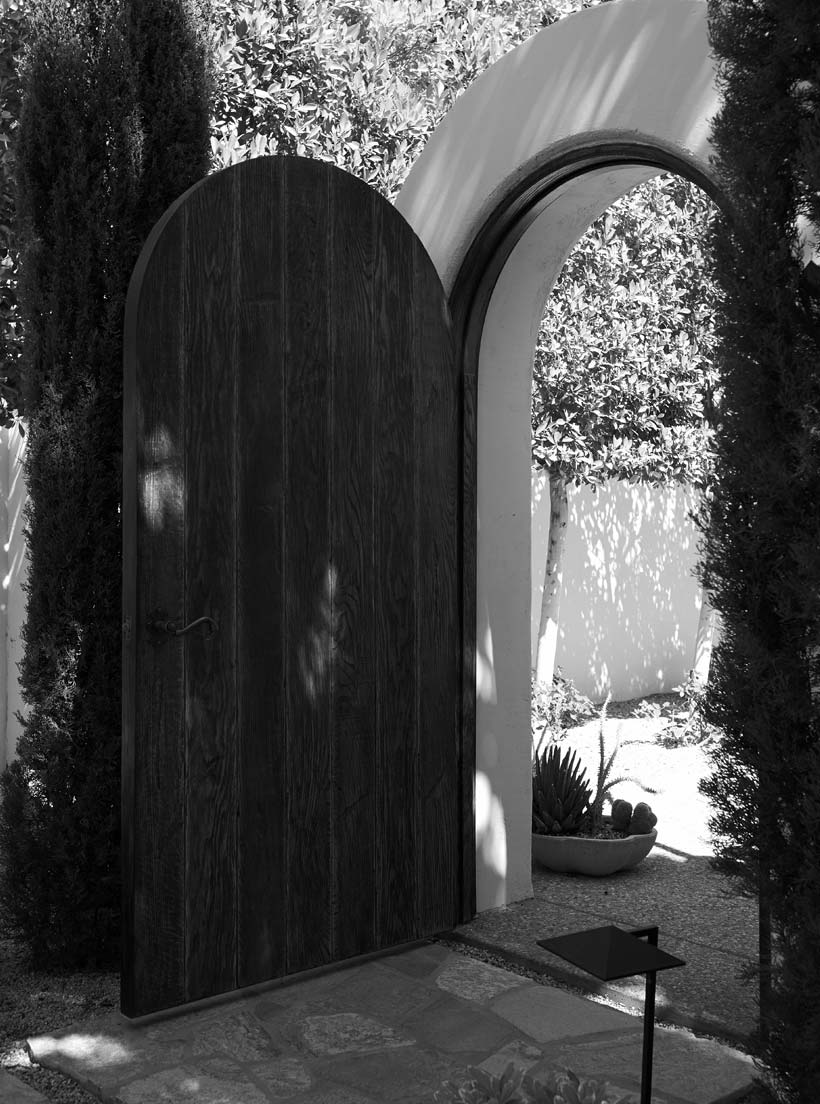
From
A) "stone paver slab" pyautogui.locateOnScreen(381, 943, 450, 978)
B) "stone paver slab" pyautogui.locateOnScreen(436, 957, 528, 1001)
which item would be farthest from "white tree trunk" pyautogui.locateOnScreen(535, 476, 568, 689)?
"stone paver slab" pyautogui.locateOnScreen(436, 957, 528, 1001)

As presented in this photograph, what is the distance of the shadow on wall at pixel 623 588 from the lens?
10.3 metres

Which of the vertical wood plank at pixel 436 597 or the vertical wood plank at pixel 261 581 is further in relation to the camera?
the vertical wood plank at pixel 436 597

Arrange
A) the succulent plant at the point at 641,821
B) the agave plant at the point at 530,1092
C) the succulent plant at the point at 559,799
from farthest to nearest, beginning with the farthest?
the succulent plant at the point at 641,821 < the succulent plant at the point at 559,799 < the agave plant at the point at 530,1092

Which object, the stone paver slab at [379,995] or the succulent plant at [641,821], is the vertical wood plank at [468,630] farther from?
the succulent plant at [641,821]

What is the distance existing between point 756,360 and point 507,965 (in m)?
2.38

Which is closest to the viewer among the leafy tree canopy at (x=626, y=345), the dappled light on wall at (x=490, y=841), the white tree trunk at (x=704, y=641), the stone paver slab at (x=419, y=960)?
the stone paver slab at (x=419, y=960)

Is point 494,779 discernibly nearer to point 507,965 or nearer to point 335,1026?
point 507,965

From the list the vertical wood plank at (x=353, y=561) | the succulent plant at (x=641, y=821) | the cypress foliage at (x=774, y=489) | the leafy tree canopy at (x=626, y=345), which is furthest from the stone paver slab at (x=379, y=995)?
the leafy tree canopy at (x=626, y=345)

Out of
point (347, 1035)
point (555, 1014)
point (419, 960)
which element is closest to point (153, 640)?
point (347, 1035)

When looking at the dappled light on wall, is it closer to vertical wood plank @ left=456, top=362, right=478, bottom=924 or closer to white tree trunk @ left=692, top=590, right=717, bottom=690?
vertical wood plank @ left=456, top=362, right=478, bottom=924

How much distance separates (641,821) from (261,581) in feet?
8.36

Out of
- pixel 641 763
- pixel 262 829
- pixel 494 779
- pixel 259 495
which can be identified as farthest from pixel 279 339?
pixel 641 763

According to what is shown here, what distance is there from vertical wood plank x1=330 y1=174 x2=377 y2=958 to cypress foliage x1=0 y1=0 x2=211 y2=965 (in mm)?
644

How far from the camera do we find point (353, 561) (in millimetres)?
3984
